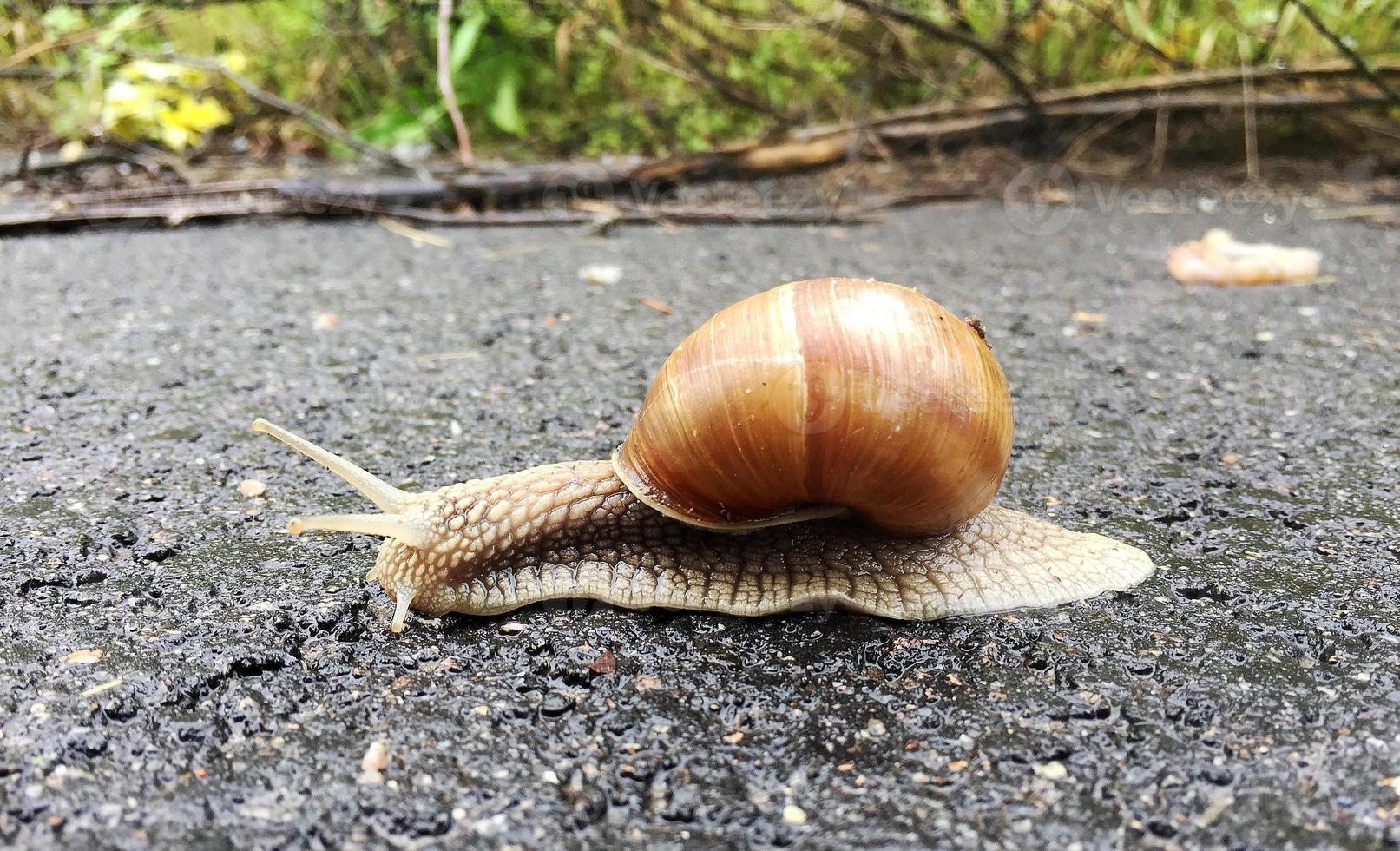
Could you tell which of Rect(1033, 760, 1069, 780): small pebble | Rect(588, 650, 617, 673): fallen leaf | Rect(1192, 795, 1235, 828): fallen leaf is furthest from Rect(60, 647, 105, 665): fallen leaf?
Rect(1192, 795, 1235, 828): fallen leaf

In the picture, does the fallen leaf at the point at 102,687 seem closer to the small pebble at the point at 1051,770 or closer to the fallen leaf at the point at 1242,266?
the small pebble at the point at 1051,770

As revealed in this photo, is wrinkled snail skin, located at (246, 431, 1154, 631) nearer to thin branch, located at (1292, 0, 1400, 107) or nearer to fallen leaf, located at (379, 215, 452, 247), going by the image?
fallen leaf, located at (379, 215, 452, 247)

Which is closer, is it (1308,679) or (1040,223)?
(1308,679)

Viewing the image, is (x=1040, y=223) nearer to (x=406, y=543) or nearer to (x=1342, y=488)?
(x=1342, y=488)

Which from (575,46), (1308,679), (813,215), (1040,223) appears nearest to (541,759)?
(1308,679)

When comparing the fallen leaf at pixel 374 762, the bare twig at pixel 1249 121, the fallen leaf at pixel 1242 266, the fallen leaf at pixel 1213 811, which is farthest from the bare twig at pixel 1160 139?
the fallen leaf at pixel 374 762

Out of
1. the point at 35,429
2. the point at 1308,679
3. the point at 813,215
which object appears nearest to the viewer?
the point at 1308,679

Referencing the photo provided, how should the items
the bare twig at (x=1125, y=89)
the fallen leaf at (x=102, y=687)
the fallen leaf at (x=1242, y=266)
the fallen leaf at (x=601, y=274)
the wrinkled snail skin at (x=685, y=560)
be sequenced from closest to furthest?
the fallen leaf at (x=102, y=687)
the wrinkled snail skin at (x=685, y=560)
the fallen leaf at (x=1242, y=266)
the fallen leaf at (x=601, y=274)
the bare twig at (x=1125, y=89)
